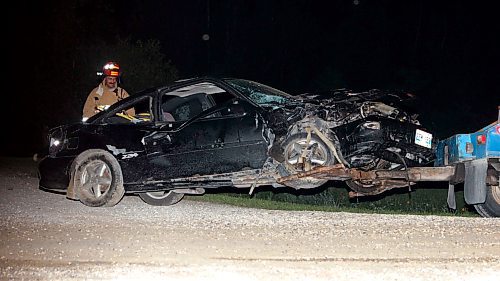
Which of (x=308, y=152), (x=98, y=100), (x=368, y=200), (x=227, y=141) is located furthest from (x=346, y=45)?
(x=308, y=152)

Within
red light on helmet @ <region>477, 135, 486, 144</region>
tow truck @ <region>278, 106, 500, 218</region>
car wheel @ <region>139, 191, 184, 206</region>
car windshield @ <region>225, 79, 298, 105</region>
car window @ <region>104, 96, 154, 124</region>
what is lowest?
car wheel @ <region>139, 191, 184, 206</region>

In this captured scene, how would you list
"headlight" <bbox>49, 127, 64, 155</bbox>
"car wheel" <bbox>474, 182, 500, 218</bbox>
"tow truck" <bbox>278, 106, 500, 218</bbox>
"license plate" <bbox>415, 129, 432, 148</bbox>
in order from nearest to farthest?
"tow truck" <bbox>278, 106, 500, 218</bbox> → "license plate" <bbox>415, 129, 432, 148</bbox> → "car wheel" <bbox>474, 182, 500, 218</bbox> → "headlight" <bbox>49, 127, 64, 155</bbox>

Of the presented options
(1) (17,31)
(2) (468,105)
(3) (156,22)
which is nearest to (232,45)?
(3) (156,22)

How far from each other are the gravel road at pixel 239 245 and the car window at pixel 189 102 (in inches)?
56.1

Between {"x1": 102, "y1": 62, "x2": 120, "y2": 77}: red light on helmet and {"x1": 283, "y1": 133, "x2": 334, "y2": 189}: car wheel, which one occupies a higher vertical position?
{"x1": 102, "y1": 62, "x2": 120, "y2": 77}: red light on helmet

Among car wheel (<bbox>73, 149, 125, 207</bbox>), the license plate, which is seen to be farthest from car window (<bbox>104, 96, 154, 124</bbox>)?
the license plate

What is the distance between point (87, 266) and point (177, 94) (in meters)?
4.28

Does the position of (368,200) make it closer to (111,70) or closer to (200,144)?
(111,70)

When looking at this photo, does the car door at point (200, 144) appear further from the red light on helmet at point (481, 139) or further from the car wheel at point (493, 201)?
the car wheel at point (493, 201)

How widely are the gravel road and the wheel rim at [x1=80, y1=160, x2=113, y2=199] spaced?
297 mm

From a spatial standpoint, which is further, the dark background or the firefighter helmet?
the dark background

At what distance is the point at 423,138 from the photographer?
332 inches

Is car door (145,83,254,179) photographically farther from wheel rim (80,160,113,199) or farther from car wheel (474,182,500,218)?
car wheel (474,182,500,218)

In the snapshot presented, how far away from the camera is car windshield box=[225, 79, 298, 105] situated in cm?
873
